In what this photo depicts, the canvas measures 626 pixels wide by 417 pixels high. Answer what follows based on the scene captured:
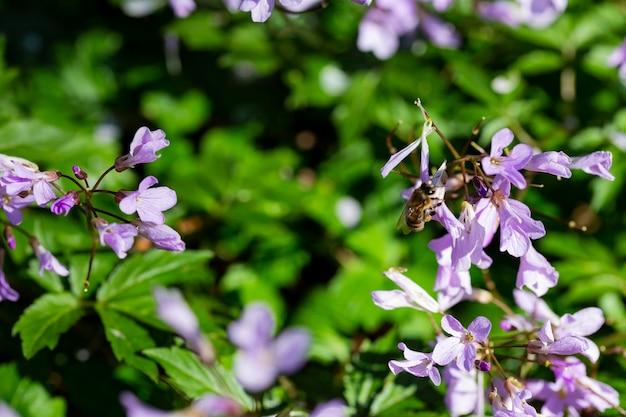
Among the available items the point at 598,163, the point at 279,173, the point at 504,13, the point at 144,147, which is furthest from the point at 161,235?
the point at 504,13

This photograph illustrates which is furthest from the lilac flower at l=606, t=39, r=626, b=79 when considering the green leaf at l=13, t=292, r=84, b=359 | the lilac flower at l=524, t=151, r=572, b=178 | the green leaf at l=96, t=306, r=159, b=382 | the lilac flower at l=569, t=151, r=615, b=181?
the green leaf at l=13, t=292, r=84, b=359

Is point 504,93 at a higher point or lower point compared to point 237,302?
higher

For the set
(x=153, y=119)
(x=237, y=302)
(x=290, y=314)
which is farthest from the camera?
(x=153, y=119)

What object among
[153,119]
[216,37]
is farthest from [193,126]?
[216,37]

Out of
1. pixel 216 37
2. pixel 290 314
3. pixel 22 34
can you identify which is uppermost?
pixel 216 37

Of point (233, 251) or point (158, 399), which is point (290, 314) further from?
point (158, 399)

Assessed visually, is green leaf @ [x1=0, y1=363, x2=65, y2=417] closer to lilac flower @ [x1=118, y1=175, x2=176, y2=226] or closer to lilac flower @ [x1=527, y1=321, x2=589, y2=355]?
lilac flower @ [x1=118, y1=175, x2=176, y2=226]

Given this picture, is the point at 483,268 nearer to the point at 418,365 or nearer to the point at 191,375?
the point at 418,365
